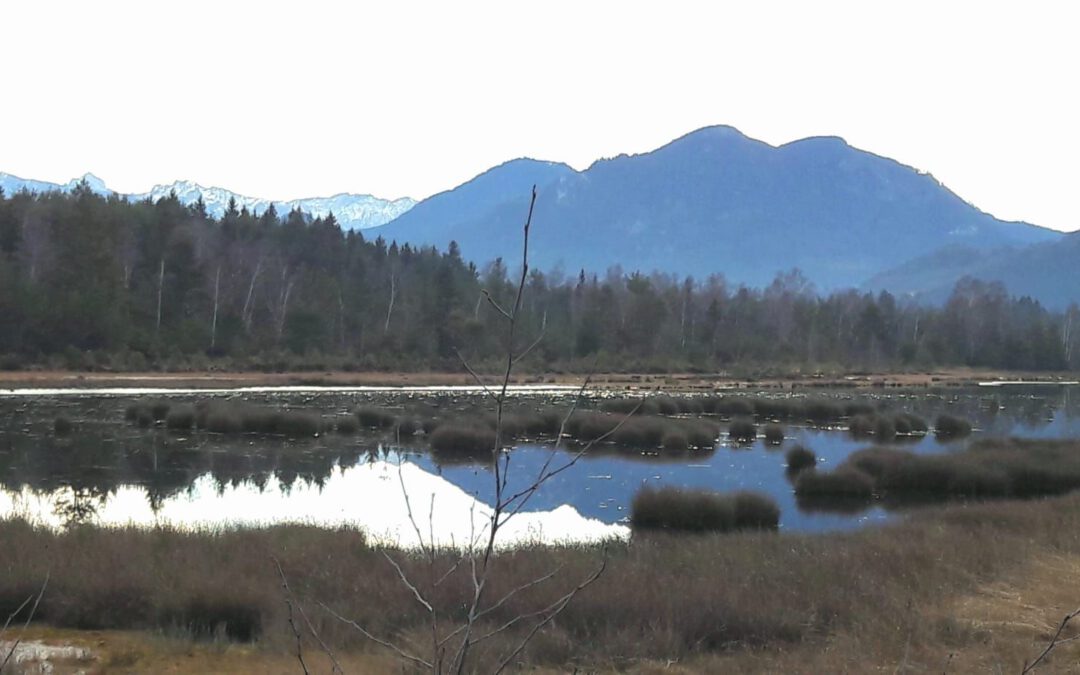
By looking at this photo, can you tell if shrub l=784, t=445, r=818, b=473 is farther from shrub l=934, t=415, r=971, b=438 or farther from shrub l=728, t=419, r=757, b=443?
shrub l=934, t=415, r=971, b=438

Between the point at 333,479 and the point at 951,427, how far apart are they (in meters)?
28.7

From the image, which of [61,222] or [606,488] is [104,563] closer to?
[606,488]

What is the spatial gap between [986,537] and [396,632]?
424 inches

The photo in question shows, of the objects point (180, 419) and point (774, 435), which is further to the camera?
point (774, 435)

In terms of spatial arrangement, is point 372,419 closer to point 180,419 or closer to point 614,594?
point 180,419

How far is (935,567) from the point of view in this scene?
1286 cm

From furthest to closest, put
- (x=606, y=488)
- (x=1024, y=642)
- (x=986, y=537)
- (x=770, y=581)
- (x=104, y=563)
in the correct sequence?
(x=606, y=488) → (x=986, y=537) → (x=770, y=581) → (x=104, y=563) → (x=1024, y=642)

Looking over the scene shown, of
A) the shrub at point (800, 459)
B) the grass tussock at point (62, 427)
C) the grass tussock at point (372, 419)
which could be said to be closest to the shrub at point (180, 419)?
the grass tussock at point (62, 427)

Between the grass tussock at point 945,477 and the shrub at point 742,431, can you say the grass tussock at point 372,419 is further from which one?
the grass tussock at point 945,477

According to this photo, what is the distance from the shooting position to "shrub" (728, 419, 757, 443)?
3706 cm

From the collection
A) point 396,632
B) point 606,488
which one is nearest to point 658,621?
point 396,632

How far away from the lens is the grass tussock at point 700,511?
61.9 ft

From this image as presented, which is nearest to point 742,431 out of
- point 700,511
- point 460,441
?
point 460,441

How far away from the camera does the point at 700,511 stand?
62.5 ft
